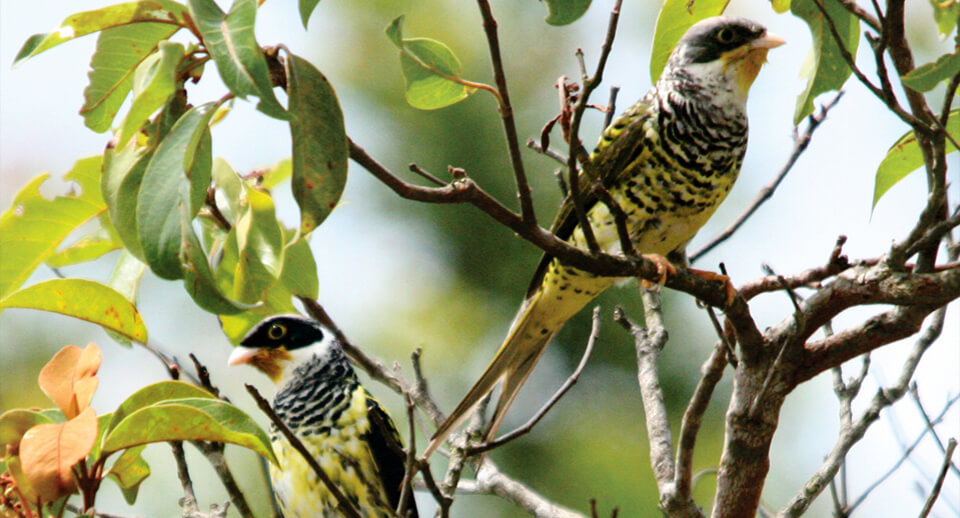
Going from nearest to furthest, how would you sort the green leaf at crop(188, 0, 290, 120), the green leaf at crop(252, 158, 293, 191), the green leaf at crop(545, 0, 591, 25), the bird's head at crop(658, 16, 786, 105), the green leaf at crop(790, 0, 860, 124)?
the green leaf at crop(188, 0, 290, 120)
the green leaf at crop(545, 0, 591, 25)
the green leaf at crop(790, 0, 860, 124)
the green leaf at crop(252, 158, 293, 191)
the bird's head at crop(658, 16, 786, 105)

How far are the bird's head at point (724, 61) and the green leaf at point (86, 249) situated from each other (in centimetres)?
192

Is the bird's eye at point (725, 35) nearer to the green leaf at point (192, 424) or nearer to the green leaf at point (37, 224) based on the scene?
the green leaf at point (37, 224)

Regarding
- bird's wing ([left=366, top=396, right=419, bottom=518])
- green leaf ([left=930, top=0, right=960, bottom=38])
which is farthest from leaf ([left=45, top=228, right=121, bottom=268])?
green leaf ([left=930, top=0, right=960, bottom=38])

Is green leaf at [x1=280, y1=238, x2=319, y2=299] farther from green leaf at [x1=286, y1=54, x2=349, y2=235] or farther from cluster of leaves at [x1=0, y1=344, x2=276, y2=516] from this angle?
green leaf at [x1=286, y1=54, x2=349, y2=235]

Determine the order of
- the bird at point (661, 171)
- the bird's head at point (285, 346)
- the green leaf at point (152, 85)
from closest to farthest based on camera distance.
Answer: the green leaf at point (152, 85)
the bird at point (661, 171)
the bird's head at point (285, 346)

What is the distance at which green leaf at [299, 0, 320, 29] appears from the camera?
5.42 ft

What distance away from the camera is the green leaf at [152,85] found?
1.50 meters

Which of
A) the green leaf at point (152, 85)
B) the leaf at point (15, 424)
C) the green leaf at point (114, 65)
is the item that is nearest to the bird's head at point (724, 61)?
the green leaf at point (114, 65)

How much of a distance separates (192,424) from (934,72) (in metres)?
1.43

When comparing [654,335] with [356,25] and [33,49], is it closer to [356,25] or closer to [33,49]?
[33,49]

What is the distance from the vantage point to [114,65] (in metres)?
1.77

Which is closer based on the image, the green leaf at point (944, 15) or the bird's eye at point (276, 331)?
the green leaf at point (944, 15)

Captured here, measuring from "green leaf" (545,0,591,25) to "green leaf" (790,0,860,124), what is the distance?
0.57 m

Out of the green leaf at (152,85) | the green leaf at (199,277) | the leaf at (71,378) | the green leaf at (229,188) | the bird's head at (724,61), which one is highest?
the bird's head at (724,61)
